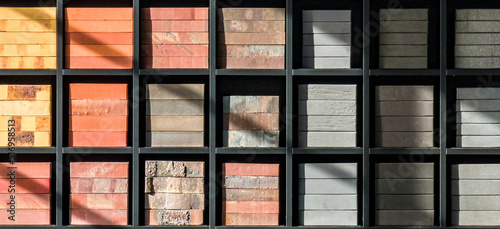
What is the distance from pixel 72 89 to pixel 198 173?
1084 millimetres

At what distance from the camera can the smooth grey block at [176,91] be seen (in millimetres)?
3383

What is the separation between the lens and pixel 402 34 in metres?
3.38

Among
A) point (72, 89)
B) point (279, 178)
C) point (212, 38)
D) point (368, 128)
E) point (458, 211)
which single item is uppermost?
point (212, 38)

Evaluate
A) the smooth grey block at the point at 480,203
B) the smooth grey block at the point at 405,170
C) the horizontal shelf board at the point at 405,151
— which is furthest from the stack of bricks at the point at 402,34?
the smooth grey block at the point at 480,203

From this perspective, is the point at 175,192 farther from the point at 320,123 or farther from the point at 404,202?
the point at 404,202

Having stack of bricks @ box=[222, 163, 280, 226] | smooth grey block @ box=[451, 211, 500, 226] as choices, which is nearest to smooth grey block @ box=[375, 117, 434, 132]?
smooth grey block @ box=[451, 211, 500, 226]

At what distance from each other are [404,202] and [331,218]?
53cm

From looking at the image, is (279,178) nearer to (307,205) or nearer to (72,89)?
(307,205)

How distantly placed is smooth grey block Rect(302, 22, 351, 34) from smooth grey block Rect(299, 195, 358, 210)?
46.6 inches

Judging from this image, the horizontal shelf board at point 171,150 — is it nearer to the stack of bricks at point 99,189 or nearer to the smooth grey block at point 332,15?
the stack of bricks at point 99,189

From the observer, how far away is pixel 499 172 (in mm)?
3420

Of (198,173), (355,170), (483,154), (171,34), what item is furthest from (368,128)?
(171,34)

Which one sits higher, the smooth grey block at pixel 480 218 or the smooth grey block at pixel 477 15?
the smooth grey block at pixel 477 15

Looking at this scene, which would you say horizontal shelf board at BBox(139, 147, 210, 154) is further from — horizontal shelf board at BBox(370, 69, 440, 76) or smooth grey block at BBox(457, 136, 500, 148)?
smooth grey block at BBox(457, 136, 500, 148)
